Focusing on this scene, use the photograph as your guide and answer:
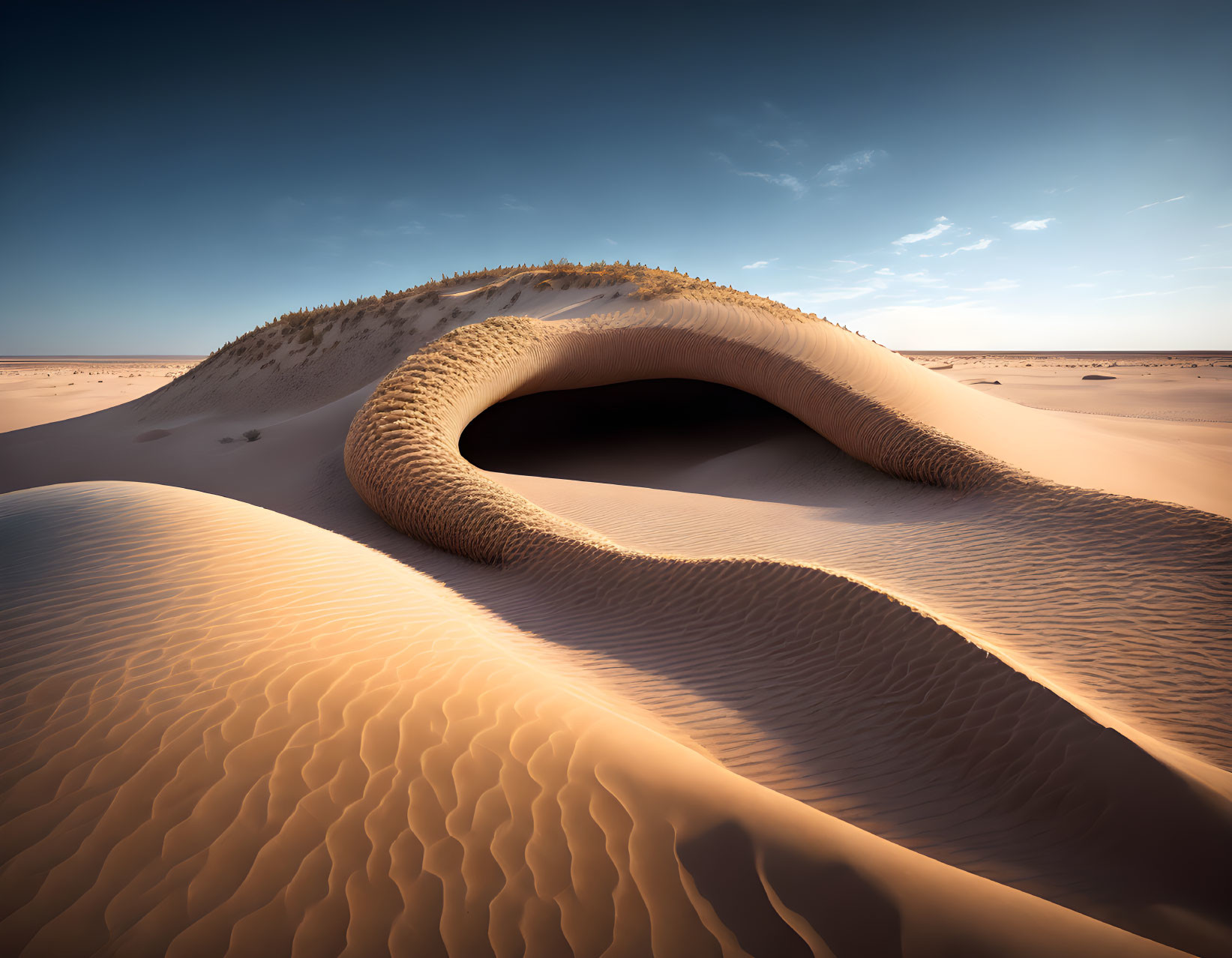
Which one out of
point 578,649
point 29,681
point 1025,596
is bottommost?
point 578,649

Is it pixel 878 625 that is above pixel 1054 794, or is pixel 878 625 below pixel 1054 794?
above

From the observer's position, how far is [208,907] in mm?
1987

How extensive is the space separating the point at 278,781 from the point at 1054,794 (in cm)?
385

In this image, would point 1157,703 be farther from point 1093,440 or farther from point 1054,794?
point 1093,440

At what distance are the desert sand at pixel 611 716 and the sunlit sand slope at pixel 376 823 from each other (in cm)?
1

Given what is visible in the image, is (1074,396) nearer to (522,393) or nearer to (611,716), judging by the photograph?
(522,393)

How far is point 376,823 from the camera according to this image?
238 cm

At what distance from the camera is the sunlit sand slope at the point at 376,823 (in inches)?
77.8

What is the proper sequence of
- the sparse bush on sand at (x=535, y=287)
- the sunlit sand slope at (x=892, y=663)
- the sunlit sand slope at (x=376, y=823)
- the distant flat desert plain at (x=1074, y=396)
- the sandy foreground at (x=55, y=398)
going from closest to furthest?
the sunlit sand slope at (x=376, y=823) → the sunlit sand slope at (x=892, y=663) → the sparse bush on sand at (x=535, y=287) → the distant flat desert plain at (x=1074, y=396) → the sandy foreground at (x=55, y=398)

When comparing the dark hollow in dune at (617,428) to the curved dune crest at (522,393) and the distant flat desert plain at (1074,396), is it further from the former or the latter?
the distant flat desert plain at (1074,396)

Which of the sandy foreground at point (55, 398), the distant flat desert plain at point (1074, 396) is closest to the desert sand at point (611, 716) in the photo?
the distant flat desert plain at point (1074, 396)

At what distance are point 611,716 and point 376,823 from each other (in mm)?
1372

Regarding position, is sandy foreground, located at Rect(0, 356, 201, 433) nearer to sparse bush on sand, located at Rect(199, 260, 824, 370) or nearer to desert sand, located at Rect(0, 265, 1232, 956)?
sparse bush on sand, located at Rect(199, 260, 824, 370)

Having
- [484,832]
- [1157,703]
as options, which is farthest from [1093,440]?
[484,832]
